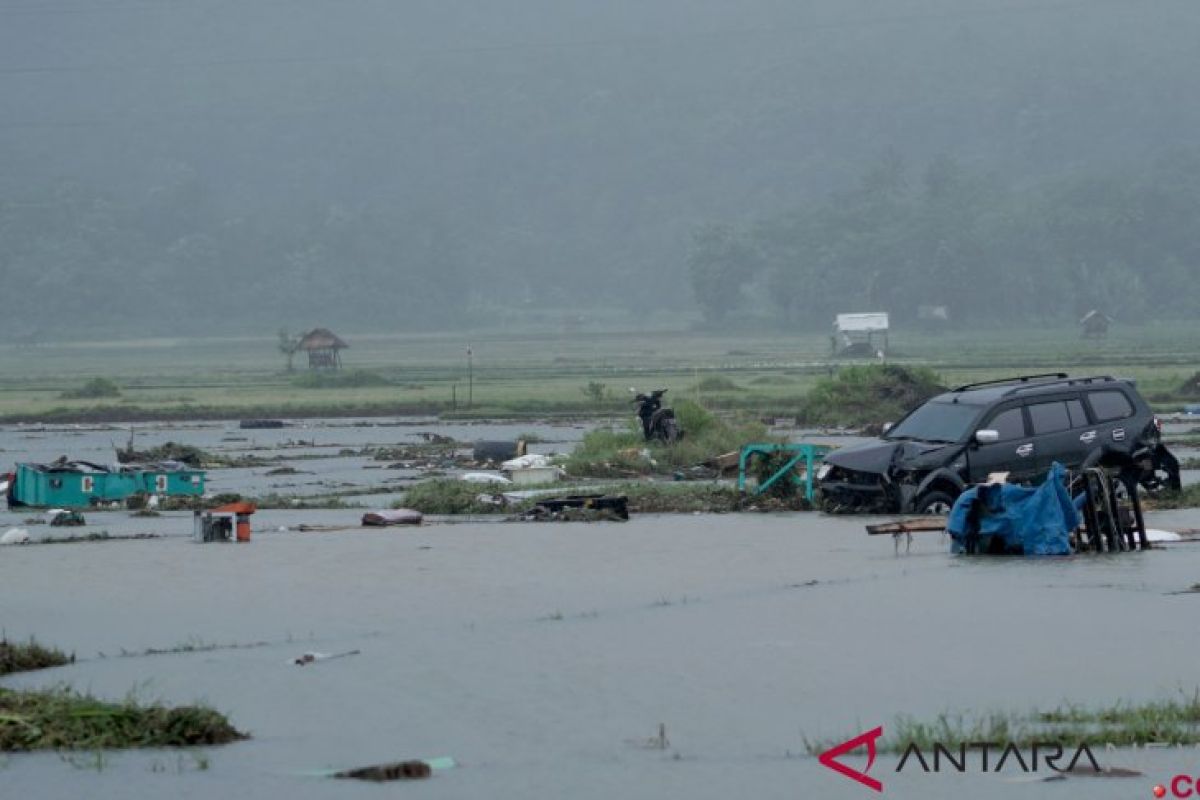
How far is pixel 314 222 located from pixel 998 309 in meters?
69.3

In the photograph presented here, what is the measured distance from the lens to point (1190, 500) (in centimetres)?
2480

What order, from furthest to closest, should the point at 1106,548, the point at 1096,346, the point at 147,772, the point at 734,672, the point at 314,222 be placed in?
the point at 314,222 < the point at 1096,346 < the point at 1106,548 < the point at 734,672 < the point at 147,772

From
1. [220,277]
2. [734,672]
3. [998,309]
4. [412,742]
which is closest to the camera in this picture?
[412,742]

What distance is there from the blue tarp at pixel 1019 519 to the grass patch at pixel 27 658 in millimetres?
8499

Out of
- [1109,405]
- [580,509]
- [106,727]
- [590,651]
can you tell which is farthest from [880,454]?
[106,727]

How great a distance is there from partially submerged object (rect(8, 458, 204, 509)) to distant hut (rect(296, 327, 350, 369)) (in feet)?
223

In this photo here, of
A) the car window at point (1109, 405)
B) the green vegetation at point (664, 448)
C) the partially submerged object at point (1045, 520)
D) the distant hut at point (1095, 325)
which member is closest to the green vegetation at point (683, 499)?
the car window at point (1109, 405)

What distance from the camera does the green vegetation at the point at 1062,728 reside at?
1101 cm

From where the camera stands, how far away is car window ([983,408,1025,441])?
77.1ft

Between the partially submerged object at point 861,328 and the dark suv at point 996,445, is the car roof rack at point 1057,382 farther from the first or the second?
the partially submerged object at point 861,328

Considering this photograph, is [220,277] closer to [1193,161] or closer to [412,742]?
[1193,161]

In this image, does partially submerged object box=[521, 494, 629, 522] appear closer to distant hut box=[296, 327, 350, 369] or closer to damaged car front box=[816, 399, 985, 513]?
damaged car front box=[816, 399, 985, 513]

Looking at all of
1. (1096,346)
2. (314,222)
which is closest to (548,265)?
(314,222)

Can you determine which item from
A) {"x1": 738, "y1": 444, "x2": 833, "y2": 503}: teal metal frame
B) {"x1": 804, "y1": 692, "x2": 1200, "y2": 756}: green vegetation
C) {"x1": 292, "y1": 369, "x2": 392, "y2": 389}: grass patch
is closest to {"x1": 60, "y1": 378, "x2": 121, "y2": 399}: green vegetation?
{"x1": 292, "y1": 369, "x2": 392, "y2": 389}: grass patch
